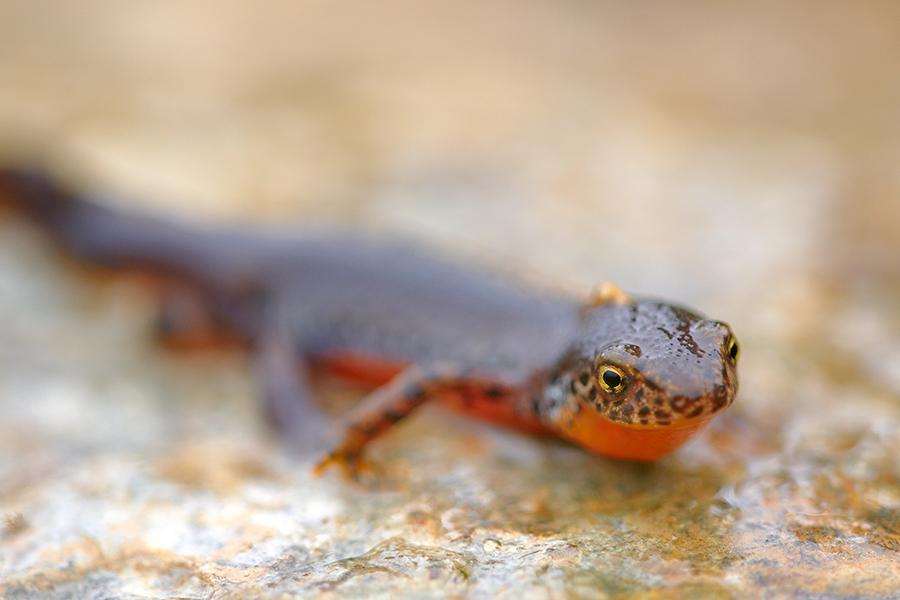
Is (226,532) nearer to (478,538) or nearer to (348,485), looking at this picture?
(348,485)

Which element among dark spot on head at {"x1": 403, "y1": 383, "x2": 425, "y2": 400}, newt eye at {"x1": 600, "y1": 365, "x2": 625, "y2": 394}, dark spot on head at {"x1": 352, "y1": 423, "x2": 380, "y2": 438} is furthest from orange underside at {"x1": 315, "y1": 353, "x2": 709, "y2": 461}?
dark spot on head at {"x1": 352, "y1": 423, "x2": 380, "y2": 438}

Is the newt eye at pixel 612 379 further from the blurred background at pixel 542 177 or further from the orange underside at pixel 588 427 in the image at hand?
the blurred background at pixel 542 177

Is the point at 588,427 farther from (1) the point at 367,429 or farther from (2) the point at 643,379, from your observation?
(1) the point at 367,429

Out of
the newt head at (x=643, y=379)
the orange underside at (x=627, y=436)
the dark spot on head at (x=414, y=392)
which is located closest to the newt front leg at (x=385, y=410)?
the dark spot on head at (x=414, y=392)

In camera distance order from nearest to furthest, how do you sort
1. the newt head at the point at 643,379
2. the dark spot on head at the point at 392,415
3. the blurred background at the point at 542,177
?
the newt head at the point at 643,379 → the blurred background at the point at 542,177 → the dark spot on head at the point at 392,415

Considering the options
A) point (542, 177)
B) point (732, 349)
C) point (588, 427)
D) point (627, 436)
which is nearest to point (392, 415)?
point (588, 427)

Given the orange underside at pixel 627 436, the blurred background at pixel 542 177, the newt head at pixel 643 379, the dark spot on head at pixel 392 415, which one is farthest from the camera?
the dark spot on head at pixel 392 415

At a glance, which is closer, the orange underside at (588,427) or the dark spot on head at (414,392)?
the orange underside at (588,427)

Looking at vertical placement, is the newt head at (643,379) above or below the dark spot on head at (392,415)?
above
